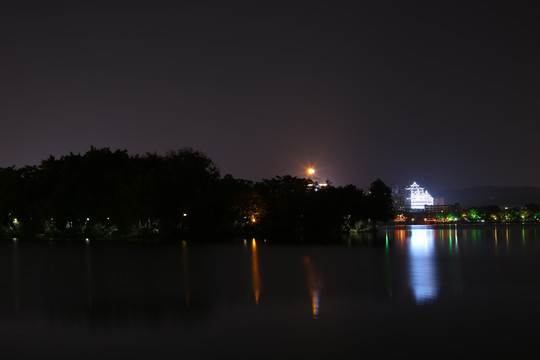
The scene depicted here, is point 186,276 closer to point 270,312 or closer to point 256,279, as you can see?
point 256,279

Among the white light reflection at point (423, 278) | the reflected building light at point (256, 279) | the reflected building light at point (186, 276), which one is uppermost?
the reflected building light at point (186, 276)

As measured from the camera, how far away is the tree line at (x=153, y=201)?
199 feet

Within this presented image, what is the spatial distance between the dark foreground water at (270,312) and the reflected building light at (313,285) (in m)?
0.06

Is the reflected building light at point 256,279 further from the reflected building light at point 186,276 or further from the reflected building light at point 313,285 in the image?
the reflected building light at point 186,276

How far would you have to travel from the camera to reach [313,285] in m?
19.8

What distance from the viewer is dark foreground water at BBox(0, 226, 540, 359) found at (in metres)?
10.8

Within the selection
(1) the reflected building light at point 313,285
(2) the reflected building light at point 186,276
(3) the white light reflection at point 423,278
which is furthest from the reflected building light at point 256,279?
(3) the white light reflection at point 423,278

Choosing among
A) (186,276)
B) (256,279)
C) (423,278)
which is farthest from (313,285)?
(186,276)

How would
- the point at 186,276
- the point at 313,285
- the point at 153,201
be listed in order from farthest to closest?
the point at 153,201 < the point at 186,276 < the point at 313,285

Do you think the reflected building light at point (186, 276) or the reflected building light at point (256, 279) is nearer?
the reflected building light at point (186, 276)

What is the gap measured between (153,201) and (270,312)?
47.1m

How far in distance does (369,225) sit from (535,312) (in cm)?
8856

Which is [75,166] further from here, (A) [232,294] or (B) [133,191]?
(A) [232,294]

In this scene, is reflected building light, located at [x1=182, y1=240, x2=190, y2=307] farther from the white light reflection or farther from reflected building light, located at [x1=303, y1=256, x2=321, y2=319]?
the white light reflection
